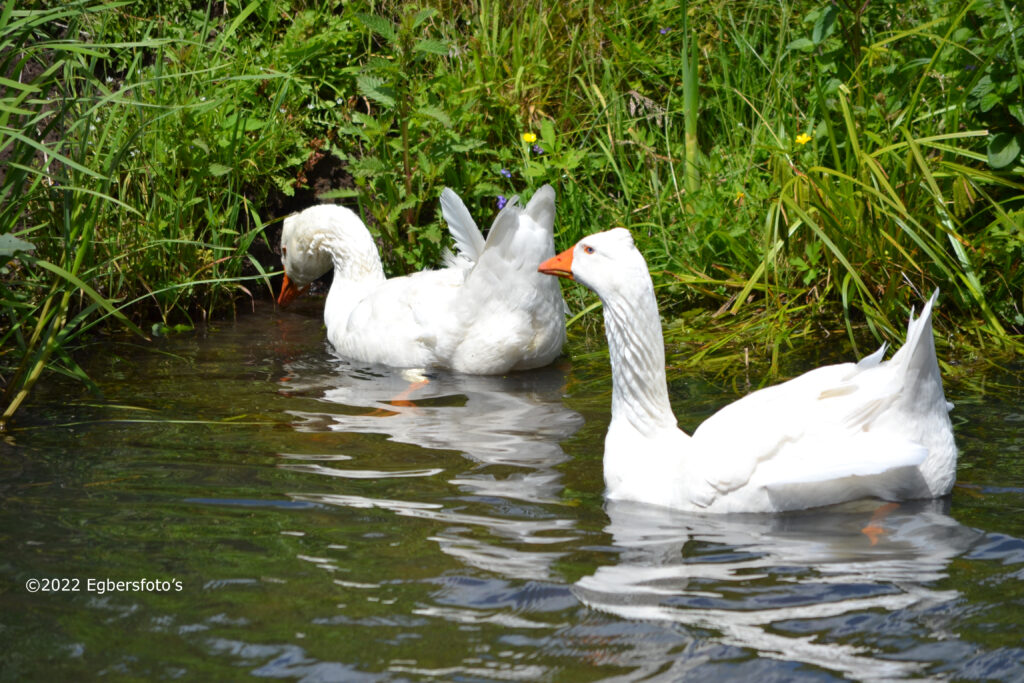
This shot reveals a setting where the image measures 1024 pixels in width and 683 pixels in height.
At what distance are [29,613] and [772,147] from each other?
4.09 meters

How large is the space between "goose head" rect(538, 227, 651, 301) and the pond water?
691mm

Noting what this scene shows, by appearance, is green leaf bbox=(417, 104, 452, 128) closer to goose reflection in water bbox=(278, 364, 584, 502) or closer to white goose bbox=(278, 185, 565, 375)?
white goose bbox=(278, 185, 565, 375)

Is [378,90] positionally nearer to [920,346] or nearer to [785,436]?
[785,436]

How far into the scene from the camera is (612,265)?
11.9 ft

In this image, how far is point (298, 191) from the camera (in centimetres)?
730

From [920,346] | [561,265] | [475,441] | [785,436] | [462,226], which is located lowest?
[475,441]

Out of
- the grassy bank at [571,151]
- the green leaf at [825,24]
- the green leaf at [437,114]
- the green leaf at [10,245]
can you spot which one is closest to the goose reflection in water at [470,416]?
the grassy bank at [571,151]

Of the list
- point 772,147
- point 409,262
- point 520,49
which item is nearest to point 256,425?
point 409,262

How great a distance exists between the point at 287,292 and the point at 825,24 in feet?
11.4

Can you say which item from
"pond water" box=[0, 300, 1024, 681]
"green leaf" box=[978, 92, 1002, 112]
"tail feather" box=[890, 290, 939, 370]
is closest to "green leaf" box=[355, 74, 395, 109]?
"pond water" box=[0, 300, 1024, 681]

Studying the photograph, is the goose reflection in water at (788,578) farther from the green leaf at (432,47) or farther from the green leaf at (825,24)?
the green leaf at (432,47)

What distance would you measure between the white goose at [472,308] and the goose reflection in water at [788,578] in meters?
1.92

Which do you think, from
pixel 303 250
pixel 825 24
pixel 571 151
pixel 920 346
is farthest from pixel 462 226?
pixel 920 346

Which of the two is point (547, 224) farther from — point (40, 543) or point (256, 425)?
point (40, 543)
